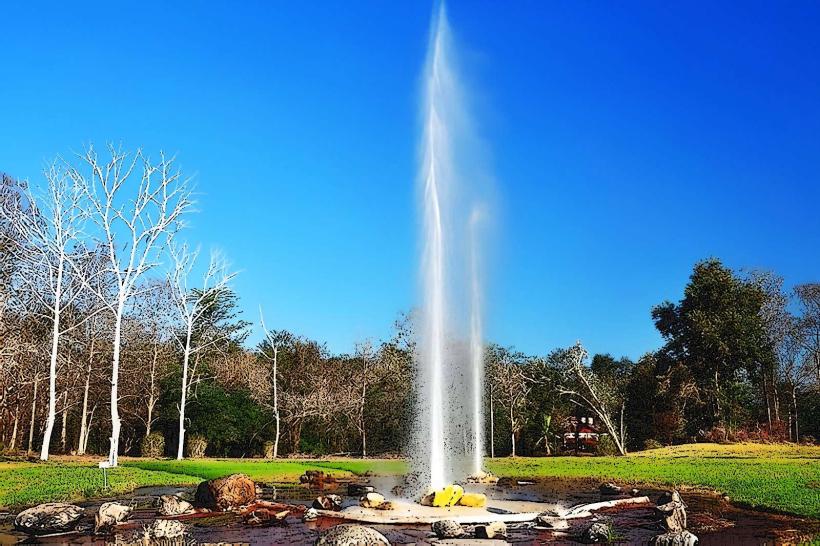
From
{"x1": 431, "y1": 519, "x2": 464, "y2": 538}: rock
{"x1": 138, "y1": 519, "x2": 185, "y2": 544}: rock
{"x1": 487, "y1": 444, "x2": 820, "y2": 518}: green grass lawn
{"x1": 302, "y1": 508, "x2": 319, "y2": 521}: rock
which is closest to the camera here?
{"x1": 138, "y1": 519, "x2": 185, "y2": 544}: rock

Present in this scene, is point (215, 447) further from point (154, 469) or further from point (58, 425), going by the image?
point (154, 469)

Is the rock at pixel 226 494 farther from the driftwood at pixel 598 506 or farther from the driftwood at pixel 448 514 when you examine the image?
the driftwood at pixel 598 506

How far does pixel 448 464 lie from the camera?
18.1m

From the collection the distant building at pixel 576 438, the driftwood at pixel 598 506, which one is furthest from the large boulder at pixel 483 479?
the distant building at pixel 576 438

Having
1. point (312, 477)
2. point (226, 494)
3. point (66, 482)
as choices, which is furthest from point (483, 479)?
point (66, 482)

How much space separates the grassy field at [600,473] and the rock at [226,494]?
13.3 feet

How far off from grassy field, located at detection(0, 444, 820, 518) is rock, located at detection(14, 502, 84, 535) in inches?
152

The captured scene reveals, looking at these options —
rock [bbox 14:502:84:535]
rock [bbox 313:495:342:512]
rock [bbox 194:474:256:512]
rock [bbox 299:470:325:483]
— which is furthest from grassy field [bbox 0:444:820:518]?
rock [bbox 313:495:342:512]

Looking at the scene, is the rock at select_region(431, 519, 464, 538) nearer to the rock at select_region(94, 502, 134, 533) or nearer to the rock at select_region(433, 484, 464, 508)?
the rock at select_region(433, 484, 464, 508)

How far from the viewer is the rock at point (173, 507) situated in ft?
50.8

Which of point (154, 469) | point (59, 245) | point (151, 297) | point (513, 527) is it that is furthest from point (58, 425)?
point (513, 527)

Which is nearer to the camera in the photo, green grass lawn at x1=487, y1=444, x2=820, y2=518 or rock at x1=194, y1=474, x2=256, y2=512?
rock at x1=194, y1=474, x2=256, y2=512

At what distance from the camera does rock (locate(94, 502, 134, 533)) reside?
13.6m

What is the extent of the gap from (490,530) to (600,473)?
47.3ft
